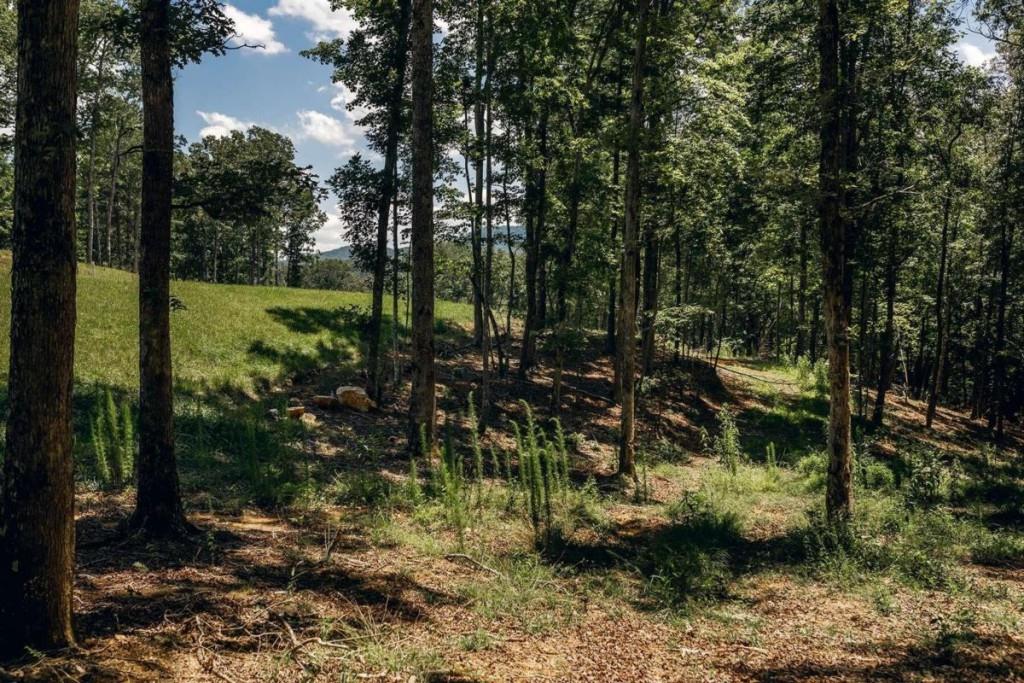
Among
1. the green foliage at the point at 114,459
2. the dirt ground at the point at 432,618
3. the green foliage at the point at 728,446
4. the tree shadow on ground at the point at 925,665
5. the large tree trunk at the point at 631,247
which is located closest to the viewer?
the dirt ground at the point at 432,618

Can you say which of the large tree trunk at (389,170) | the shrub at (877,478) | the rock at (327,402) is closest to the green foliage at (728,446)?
the shrub at (877,478)

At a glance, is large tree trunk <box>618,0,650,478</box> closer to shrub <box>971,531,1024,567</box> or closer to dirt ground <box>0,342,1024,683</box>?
dirt ground <box>0,342,1024,683</box>

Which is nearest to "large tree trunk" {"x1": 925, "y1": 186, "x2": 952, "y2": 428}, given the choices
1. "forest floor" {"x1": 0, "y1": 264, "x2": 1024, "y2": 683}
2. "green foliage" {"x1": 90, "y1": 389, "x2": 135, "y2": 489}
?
"forest floor" {"x1": 0, "y1": 264, "x2": 1024, "y2": 683}

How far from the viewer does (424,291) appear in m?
12.0

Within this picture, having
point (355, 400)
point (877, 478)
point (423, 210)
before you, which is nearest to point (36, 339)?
point (423, 210)

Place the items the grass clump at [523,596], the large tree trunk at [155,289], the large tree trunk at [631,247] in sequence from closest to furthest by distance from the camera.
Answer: the grass clump at [523,596], the large tree trunk at [155,289], the large tree trunk at [631,247]

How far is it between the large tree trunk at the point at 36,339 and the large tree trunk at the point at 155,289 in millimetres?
2891

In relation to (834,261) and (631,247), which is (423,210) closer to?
(631,247)

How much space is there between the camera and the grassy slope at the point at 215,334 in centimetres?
1695

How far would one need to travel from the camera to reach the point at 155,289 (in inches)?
272

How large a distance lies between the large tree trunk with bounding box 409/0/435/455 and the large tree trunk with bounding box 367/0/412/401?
217 inches

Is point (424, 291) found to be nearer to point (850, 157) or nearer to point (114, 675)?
point (114, 675)

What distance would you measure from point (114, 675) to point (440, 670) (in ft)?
7.63

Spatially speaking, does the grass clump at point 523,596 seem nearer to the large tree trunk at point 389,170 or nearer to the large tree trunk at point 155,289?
the large tree trunk at point 155,289
